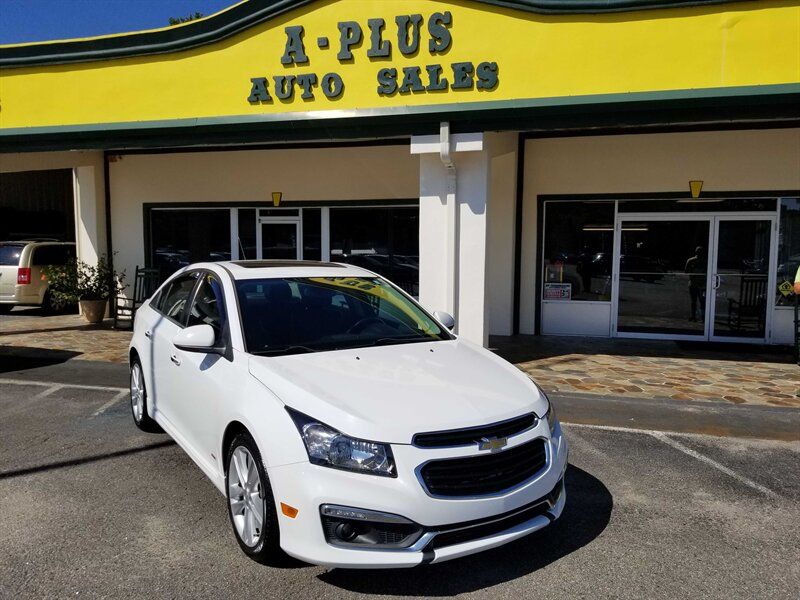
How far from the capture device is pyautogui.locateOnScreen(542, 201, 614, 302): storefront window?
11.0m

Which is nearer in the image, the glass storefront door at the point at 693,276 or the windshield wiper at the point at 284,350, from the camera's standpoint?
the windshield wiper at the point at 284,350

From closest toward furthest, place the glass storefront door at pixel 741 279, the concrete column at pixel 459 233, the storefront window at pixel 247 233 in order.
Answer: the concrete column at pixel 459 233 < the glass storefront door at pixel 741 279 < the storefront window at pixel 247 233

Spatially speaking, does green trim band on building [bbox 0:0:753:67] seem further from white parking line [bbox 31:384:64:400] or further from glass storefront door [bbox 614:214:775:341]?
white parking line [bbox 31:384:64:400]

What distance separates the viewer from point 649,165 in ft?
34.4

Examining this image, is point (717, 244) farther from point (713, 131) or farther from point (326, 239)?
point (326, 239)

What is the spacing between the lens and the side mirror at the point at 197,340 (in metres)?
3.92

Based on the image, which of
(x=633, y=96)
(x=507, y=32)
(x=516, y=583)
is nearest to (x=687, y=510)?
(x=516, y=583)

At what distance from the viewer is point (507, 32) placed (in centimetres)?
812

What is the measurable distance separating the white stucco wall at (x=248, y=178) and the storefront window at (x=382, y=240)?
35 centimetres

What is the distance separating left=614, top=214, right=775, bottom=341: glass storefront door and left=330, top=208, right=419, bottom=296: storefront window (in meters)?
3.58

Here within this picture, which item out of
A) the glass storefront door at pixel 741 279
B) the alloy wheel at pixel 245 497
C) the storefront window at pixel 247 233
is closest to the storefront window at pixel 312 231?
the storefront window at pixel 247 233

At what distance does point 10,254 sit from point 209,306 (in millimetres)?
11147

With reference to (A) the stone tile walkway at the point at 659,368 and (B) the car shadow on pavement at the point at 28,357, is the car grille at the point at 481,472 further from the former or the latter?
(B) the car shadow on pavement at the point at 28,357

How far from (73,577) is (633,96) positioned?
7.21m
